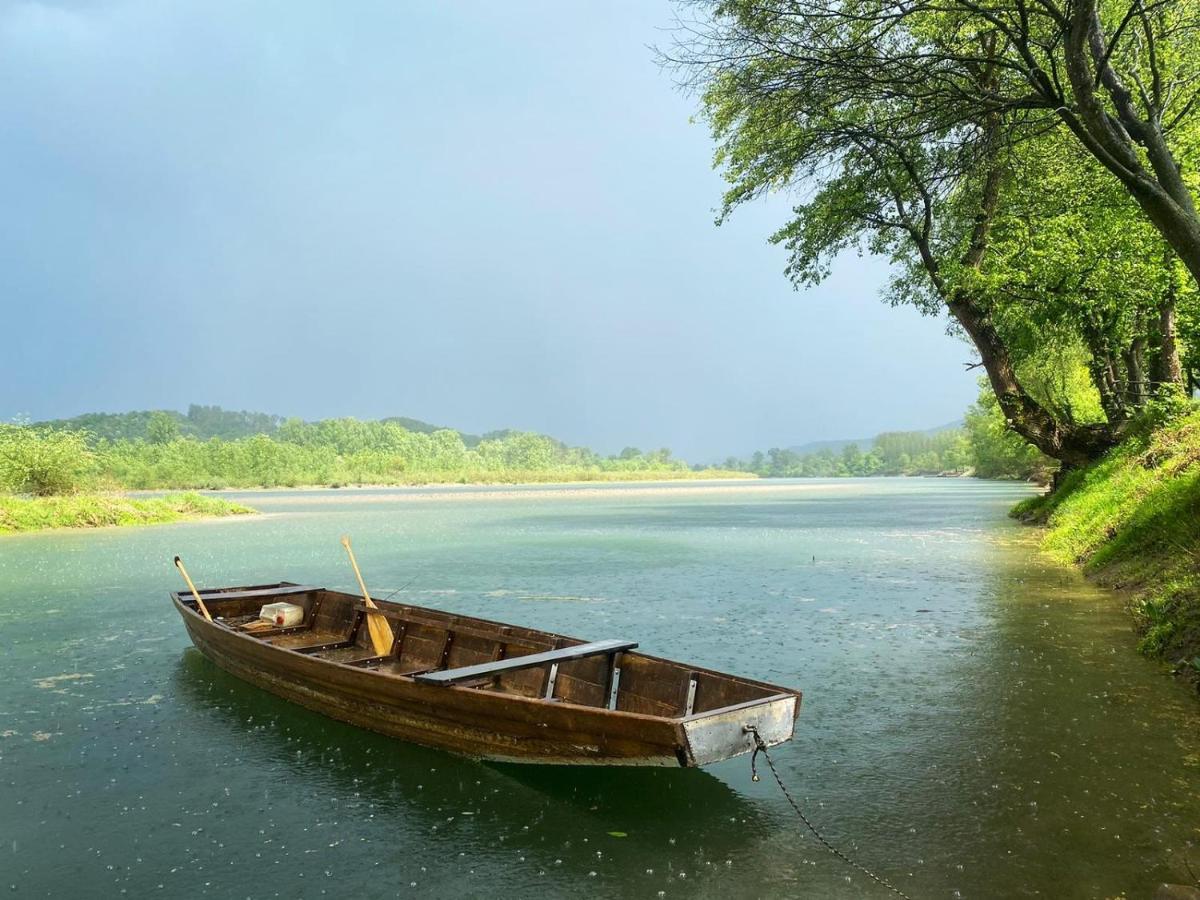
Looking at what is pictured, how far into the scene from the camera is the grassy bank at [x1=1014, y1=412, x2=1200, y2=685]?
9641 millimetres

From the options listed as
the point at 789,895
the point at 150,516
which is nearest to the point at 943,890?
the point at 789,895

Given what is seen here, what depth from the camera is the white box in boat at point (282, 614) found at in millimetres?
11180

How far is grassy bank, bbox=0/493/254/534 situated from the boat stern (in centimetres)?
3555

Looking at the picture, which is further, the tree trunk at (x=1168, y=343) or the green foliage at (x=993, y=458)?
the green foliage at (x=993, y=458)

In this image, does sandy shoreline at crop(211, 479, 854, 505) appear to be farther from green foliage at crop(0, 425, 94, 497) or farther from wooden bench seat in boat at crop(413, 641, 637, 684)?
wooden bench seat in boat at crop(413, 641, 637, 684)

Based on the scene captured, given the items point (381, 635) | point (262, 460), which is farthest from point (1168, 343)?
point (262, 460)

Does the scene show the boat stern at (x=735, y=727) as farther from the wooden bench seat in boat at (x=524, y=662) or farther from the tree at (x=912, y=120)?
the tree at (x=912, y=120)

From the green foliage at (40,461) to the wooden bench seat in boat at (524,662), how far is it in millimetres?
36127

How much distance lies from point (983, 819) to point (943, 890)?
111 centimetres

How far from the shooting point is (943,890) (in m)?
4.72

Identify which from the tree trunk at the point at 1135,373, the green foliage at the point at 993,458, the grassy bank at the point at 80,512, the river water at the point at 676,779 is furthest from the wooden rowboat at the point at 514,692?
the green foliage at the point at 993,458

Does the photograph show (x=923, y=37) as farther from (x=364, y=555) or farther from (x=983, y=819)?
(x=364, y=555)

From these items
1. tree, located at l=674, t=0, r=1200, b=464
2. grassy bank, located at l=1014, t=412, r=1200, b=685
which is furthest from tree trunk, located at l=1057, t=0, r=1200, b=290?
grassy bank, located at l=1014, t=412, r=1200, b=685

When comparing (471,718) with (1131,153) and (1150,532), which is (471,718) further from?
(1150,532)
